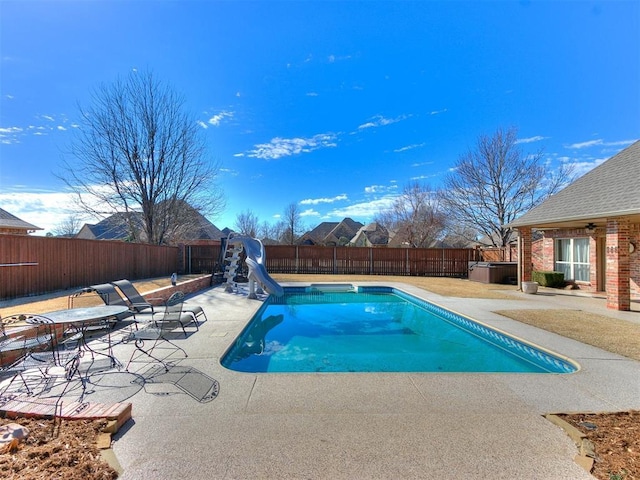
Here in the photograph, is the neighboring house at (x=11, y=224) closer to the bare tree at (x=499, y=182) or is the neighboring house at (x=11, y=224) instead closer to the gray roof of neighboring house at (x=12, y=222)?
the gray roof of neighboring house at (x=12, y=222)

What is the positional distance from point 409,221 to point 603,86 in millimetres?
17979

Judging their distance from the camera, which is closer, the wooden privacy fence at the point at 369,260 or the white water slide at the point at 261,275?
the white water slide at the point at 261,275

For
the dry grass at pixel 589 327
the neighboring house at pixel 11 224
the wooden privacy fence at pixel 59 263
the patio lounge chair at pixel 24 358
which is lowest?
the dry grass at pixel 589 327

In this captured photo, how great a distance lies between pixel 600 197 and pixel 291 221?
3217 cm

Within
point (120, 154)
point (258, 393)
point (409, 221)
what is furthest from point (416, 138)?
point (258, 393)

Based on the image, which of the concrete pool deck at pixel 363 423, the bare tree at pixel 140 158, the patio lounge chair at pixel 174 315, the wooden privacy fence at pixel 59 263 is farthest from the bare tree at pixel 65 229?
the concrete pool deck at pixel 363 423

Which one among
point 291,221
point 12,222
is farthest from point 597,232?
point 291,221

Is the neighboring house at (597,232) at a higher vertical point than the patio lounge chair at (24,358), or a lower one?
higher

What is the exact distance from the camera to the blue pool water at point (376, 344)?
5297mm

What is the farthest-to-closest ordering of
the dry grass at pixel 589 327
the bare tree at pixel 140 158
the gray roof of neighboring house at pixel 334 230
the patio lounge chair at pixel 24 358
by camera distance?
1. the gray roof of neighboring house at pixel 334 230
2. the bare tree at pixel 140 158
3. the dry grass at pixel 589 327
4. the patio lounge chair at pixel 24 358

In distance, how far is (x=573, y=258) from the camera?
530 inches

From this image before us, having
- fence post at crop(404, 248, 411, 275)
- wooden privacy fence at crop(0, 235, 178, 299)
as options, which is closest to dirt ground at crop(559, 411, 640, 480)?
wooden privacy fence at crop(0, 235, 178, 299)

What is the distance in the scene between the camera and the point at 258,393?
138 inches

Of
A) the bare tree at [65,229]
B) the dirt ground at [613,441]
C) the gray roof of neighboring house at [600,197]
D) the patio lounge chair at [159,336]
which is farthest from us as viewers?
the bare tree at [65,229]
